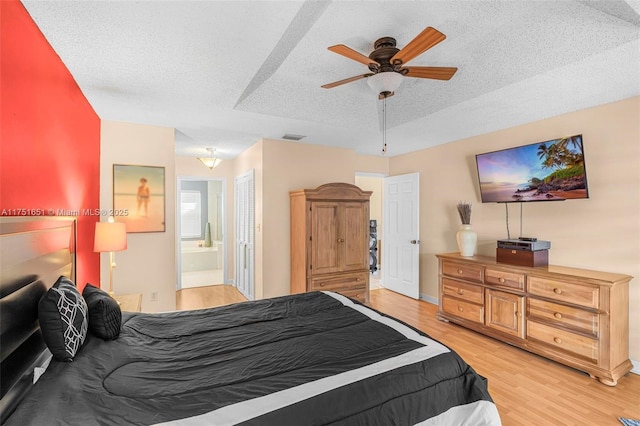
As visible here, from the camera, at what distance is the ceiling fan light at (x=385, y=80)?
2.04m

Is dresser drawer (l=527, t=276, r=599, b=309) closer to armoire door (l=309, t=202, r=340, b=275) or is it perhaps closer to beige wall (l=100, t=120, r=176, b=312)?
armoire door (l=309, t=202, r=340, b=275)

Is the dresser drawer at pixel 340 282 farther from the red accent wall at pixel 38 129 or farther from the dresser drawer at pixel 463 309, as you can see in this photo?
the red accent wall at pixel 38 129

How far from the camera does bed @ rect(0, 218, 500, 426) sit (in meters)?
1.13

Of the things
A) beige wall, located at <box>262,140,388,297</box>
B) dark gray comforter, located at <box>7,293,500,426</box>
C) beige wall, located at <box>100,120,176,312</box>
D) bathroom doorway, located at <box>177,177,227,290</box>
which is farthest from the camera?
bathroom doorway, located at <box>177,177,227,290</box>

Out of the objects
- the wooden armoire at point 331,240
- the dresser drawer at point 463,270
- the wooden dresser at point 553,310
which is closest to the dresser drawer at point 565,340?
the wooden dresser at point 553,310

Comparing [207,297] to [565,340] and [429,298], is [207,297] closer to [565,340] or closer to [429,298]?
[429,298]

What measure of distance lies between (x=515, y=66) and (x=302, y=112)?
6.51ft

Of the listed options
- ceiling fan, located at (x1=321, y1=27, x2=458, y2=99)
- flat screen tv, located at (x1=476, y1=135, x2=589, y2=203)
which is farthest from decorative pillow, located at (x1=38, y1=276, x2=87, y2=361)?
flat screen tv, located at (x1=476, y1=135, x2=589, y2=203)

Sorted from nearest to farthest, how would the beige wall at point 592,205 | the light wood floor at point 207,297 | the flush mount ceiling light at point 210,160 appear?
the beige wall at point 592,205 < the light wood floor at point 207,297 < the flush mount ceiling light at point 210,160

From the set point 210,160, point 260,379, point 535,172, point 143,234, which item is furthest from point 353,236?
point 260,379

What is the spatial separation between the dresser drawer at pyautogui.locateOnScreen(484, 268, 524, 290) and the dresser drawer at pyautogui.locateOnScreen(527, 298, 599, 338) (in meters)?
0.18

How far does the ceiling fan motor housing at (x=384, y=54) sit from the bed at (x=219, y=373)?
173 cm

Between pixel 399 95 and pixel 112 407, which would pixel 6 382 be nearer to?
pixel 112 407

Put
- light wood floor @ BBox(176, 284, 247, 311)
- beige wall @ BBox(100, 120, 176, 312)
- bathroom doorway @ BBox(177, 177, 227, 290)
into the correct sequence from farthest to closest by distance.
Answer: bathroom doorway @ BBox(177, 177, 227, 290)
light wood floor @ BBox(176, 284, 247, 311)
beige wall @ BBox(100, 120, 176, 312)
